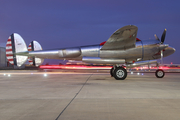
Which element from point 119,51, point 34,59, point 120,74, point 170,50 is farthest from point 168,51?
point 34,59

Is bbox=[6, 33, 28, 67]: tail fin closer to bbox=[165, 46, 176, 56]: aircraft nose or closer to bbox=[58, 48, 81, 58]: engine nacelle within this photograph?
bbox=[58, 48, 81, 58]: engine nacelle

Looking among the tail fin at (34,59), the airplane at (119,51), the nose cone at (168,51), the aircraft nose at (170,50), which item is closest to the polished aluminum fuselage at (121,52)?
the airplane at (119,51)

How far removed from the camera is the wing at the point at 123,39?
1072 cm

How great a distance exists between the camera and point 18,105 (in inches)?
179

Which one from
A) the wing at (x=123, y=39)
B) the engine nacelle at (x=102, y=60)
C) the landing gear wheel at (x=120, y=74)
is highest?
the wing at (x=123, y=39)

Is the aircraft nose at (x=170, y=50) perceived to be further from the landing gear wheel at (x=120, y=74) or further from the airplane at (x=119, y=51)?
the landing gear wheel at (x=120, y=74)

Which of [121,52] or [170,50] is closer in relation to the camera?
[121,52]

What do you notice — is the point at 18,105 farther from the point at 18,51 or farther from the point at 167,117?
the point at 18,51

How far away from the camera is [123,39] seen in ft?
38.8

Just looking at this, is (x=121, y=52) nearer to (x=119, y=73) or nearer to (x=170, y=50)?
(x=119, y=73)

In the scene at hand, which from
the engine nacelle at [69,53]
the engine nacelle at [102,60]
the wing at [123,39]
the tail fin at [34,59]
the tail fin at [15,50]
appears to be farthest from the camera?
the tail fin at [34,59]

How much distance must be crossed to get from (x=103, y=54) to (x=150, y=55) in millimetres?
4051

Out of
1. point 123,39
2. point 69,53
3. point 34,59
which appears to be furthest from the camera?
point 34,59

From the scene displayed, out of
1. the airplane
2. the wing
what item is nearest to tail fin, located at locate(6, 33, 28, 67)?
the airplane
